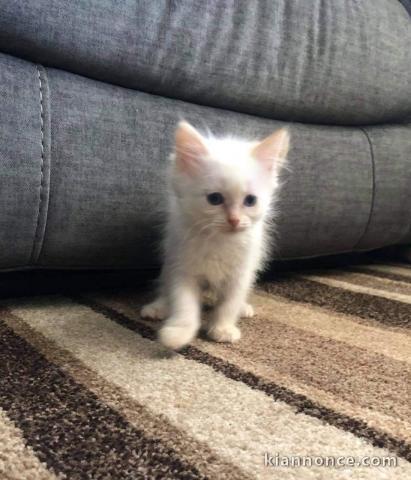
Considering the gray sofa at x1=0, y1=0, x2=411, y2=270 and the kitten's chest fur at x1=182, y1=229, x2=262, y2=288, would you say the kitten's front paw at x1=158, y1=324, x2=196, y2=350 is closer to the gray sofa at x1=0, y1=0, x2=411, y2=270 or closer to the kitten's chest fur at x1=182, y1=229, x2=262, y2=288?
the kitten's chest fur at x1=182, y1=229, x2=262, y2=288

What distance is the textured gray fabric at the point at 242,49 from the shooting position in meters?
0.85

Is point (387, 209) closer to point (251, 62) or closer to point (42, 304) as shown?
point (251, 62)

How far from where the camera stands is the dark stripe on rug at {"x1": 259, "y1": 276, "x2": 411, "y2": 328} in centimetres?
100

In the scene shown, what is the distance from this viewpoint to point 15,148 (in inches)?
31.6

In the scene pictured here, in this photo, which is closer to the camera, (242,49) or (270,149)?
(270,149)

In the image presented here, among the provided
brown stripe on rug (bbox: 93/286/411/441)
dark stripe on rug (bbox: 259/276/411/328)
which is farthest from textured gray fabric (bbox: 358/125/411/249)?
brown stripe on rug (bbox: 93/286/411/441)

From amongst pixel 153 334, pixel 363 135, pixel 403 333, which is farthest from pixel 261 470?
pixel 363 135

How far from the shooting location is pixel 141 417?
0.56m

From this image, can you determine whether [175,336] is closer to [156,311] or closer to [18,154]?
[156,311]

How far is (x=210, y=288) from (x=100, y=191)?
0.25m

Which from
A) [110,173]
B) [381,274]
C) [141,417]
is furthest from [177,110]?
[381,274]

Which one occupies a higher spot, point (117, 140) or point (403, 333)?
point (117, 140)

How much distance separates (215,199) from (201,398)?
1.04ft

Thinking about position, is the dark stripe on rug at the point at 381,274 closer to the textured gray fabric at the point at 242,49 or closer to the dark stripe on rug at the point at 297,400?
the textured gray fabric at the point at 242,49
